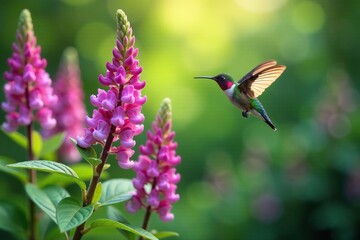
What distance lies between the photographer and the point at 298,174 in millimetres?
7004

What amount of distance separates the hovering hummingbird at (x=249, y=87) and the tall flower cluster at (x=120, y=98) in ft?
3.32

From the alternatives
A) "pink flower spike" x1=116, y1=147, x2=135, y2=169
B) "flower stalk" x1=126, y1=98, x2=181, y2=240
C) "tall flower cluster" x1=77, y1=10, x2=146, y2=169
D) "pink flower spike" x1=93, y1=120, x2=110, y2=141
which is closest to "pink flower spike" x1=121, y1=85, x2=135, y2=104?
"tall flower cluster" x1=77, y1=10, x2=146, y2=169

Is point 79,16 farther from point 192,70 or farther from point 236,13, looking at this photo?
point 236,13

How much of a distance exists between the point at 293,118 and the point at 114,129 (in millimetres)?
8439

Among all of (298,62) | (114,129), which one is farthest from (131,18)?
(114,129)

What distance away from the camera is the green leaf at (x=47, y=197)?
8.00ft

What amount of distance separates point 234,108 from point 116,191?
8504mm

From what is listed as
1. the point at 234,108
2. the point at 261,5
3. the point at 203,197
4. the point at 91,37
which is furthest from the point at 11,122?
the point at 261,5

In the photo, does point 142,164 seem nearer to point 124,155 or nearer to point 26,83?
point 124,155

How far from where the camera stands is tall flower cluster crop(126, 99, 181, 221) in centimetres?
259

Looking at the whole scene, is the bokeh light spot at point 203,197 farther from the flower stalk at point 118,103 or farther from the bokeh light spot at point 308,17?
the flower stalk at point 118,103

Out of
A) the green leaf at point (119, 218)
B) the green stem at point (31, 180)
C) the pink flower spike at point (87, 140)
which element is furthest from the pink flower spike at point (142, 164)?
the green stem at point (31, 180)

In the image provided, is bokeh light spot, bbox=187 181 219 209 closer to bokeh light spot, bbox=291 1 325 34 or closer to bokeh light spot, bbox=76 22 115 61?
bokeh light spot, bbox=76 22 115 61

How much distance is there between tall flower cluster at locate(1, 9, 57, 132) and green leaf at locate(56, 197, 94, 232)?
0.96 metres
